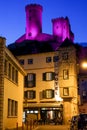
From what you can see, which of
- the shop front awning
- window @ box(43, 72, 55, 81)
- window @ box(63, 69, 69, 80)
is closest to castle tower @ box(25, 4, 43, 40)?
window @ box(43, 72, 55, 81)

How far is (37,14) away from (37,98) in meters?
55.5

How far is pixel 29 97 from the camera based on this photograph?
223 feet

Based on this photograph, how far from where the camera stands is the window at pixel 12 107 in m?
33.8

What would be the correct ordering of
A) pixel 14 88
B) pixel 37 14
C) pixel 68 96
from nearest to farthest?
pixel 14 88 → pixel 68 96 → pixel 37 14

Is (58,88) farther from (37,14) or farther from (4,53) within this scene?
(37,14)

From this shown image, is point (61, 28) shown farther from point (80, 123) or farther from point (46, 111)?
point (80, 123)

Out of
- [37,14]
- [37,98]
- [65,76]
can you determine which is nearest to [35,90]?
[37,98]

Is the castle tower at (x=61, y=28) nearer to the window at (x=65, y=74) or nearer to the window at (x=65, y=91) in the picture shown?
the window at (x=65, y=74)

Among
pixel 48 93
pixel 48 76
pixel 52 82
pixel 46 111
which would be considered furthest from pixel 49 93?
pixel 46 111

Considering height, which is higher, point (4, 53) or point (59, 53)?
point (59, 53)

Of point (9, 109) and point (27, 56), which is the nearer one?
point (9, 109)

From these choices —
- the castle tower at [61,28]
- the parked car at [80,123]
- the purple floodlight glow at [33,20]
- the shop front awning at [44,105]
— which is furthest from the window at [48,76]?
the purple floodlight glow at [33,20]

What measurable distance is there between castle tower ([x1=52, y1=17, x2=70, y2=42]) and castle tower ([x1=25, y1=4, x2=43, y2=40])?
727 centimetres

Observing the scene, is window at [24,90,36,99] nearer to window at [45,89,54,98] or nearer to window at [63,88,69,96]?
window at [45,89,54,98]
